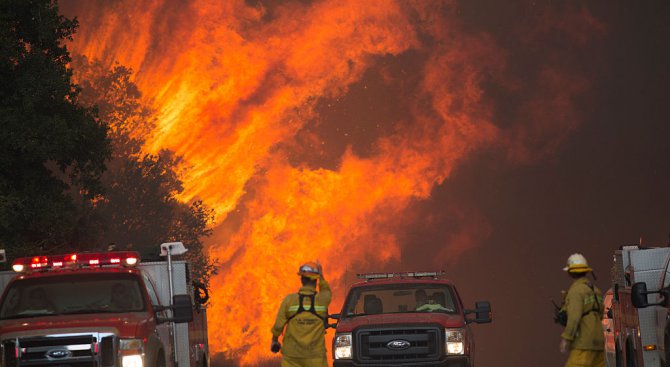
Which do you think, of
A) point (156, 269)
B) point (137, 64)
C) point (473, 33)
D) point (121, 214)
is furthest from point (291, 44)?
point (156, 269)

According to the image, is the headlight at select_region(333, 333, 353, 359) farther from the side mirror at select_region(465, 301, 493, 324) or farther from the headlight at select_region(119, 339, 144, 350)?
the headlight at select_region(119, 339, 144, 350)

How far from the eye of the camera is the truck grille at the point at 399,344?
18.2 meters

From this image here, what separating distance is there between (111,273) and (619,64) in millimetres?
79775

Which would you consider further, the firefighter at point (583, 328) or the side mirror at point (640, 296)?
the side mirror at point (640, 296)

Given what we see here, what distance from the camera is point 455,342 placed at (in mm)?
18156

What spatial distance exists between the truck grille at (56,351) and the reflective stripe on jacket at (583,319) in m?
5.10

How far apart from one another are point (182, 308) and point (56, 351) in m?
1.57

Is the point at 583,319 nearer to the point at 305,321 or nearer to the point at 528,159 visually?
the point at 305,321

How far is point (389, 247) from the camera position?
85.9 m

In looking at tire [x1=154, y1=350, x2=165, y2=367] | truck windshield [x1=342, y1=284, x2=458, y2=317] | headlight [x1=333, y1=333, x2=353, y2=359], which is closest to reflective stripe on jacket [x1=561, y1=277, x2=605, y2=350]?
tire [x1=154, y1=350, x2=165, y2=367]

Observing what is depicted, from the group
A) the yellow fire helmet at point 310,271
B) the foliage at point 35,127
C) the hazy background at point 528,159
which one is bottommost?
the yellow fire helmet at point 310,271

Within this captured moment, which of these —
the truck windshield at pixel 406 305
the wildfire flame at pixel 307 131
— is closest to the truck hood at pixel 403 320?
the truck windshield at pixel 406 305

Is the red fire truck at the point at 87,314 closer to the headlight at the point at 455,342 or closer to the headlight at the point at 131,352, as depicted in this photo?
the headlight at the point at 131,352

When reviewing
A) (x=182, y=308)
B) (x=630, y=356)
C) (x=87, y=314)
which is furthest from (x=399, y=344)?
(x=87, y=314)
